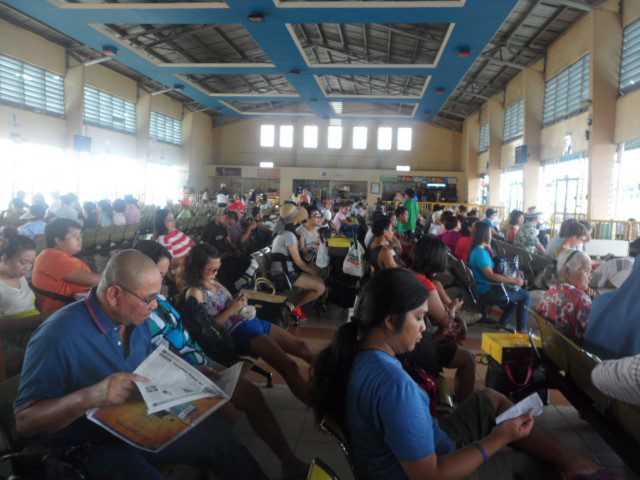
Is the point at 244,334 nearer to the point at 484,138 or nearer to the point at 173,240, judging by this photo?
the point at 173,240

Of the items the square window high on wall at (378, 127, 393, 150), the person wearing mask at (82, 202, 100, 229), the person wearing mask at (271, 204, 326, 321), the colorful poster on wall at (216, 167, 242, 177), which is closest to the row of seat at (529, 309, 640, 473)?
the person wearing mask at (271, 204, 326, 321)

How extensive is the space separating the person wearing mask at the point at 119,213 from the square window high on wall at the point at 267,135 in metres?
18.1

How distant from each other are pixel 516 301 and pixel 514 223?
2.77m

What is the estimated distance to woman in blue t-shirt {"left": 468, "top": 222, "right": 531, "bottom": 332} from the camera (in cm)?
527

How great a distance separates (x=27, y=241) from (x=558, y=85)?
49.4 ft

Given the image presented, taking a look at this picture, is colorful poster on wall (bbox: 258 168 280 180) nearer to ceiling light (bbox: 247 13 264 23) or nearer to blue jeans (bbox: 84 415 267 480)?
ceiling light (bbox: 247 13 264 23)

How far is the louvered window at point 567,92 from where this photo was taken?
1227 centimetres

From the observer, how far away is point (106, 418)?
1.62 meters

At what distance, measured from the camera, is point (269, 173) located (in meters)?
28.0

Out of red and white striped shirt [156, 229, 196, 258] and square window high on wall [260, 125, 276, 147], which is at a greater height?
square window high on wall [260, 125, 276, 147]

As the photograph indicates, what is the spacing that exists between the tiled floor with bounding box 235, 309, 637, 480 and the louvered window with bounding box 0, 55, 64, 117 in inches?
541

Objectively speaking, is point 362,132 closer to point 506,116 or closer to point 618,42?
point 506,116

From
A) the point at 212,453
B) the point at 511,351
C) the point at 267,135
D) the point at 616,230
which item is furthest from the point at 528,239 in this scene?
the point at 267,135

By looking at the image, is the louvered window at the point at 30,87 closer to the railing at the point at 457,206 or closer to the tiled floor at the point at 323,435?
the railing at the point at 457,206
